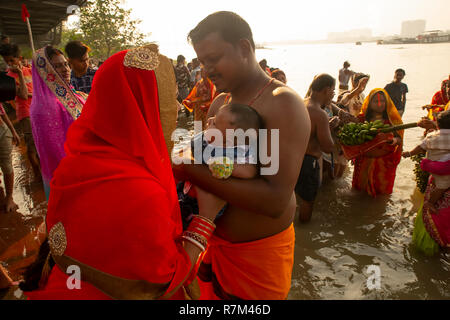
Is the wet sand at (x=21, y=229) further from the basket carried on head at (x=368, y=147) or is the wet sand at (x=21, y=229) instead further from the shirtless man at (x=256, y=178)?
the basket carried on head at (x=368, y=147)

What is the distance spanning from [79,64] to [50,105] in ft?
3.14

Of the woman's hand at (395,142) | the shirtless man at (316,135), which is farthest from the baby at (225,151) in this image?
the woman's hand at (395,142)

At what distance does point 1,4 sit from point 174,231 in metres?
15.9

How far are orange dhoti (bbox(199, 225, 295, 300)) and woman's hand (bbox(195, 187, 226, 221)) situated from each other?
36 cm

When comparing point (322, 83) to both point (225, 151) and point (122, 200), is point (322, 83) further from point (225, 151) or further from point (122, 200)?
point (122, 200)

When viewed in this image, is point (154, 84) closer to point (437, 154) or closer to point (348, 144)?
point (437, 154)

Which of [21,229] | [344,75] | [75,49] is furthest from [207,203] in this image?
[344,75]

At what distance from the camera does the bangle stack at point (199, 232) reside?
4.17ft

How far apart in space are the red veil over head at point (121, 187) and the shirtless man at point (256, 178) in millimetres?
264

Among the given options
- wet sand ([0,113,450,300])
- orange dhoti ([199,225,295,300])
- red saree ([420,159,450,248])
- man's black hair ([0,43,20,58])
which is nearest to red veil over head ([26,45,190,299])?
orange dhoti ([199,225,295,300])

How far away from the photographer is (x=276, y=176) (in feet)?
4.43

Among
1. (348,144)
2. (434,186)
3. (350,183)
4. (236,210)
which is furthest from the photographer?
(350,183)

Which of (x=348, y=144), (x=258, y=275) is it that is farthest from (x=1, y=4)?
(x=258, y=275)
